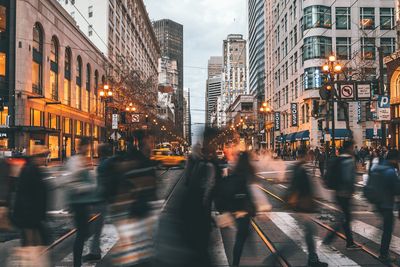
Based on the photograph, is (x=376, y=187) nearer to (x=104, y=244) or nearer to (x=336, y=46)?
(x=104, y=244)

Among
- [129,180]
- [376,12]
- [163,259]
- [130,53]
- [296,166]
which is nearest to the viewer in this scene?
[163,259]

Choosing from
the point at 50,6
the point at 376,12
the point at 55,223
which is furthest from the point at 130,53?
the point at 55,223

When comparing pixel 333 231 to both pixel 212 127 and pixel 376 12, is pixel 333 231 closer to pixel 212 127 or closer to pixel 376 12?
pixel 212 127

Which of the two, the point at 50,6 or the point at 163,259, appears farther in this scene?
the point at 50,6

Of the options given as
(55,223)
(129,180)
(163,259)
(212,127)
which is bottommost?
(55,223)

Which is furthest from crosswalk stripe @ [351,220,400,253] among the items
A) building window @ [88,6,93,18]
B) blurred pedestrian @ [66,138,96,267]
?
building window @ [88,6,93,18]

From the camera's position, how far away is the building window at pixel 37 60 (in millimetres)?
41656

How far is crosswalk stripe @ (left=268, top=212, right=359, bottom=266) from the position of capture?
21.9ft

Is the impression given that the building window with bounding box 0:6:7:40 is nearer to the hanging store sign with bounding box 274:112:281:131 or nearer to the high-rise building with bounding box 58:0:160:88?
the high-rise building with bounding box 58:0:160:88

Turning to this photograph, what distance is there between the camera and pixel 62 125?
49.4 m

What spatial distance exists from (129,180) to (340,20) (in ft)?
183

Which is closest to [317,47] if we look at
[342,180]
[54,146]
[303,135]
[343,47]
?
[343,47]

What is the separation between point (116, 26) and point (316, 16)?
1630 inches

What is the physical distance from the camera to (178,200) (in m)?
3.41
